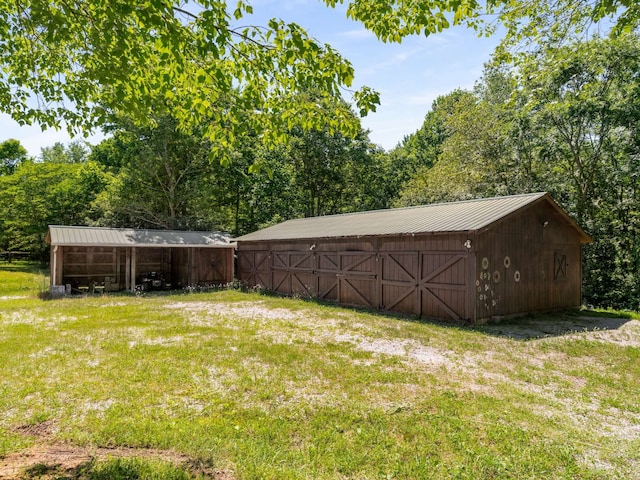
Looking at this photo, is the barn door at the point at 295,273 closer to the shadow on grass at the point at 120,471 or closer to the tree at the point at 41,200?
the shadow on grass at the point at 120,471

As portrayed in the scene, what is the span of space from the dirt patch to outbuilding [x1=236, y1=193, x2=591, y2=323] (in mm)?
9082

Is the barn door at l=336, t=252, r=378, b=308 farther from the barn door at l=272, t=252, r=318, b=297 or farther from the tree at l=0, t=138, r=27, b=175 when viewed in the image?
the tree at l=0, t=138, r=27, b=175

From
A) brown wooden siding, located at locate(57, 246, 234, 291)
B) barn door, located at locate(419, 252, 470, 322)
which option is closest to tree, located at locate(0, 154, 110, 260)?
brown wooden siding, located at locate(57, 246, 234, 291)

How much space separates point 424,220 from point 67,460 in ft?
39.0

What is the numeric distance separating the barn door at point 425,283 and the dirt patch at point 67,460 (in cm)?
915

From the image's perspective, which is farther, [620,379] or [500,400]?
[620,379]

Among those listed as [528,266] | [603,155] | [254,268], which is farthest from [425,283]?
[603,155]

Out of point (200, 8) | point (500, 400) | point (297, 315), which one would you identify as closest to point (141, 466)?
point (500, 400)

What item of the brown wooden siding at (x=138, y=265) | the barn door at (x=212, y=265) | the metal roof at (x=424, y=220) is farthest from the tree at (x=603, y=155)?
the brown wooden siding at (x=138, y=265)

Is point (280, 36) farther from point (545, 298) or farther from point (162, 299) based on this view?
point (162, 299)

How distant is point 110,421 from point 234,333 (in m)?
5.06

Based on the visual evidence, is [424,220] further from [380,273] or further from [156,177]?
[156,177]

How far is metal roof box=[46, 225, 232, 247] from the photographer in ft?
58.1

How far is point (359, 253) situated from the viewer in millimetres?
14727
